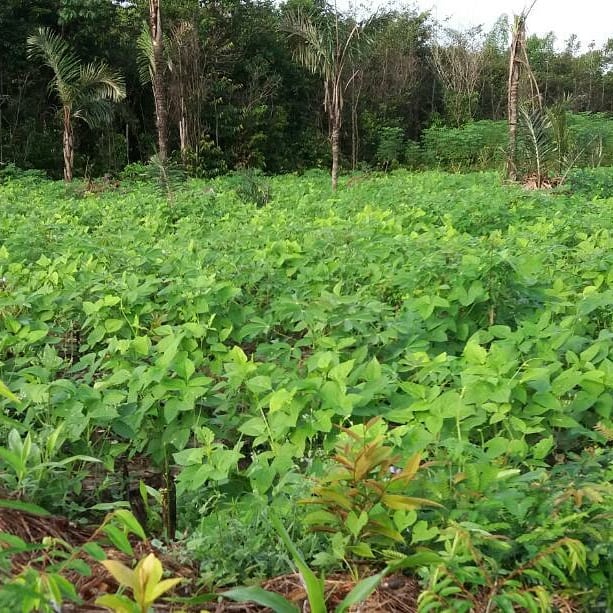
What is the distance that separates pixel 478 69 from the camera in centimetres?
2902

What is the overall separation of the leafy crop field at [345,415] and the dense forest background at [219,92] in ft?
35.7

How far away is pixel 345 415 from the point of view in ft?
6.71

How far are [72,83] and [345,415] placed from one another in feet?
44.9

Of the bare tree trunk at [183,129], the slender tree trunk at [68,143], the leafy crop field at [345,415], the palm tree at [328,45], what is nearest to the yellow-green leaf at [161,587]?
the leafy crop field at [345,415]

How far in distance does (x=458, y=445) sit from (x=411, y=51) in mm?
28414

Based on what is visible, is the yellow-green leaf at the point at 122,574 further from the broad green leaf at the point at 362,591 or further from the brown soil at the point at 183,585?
the broad green leaf at the point at 362,591

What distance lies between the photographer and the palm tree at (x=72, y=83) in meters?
13.4

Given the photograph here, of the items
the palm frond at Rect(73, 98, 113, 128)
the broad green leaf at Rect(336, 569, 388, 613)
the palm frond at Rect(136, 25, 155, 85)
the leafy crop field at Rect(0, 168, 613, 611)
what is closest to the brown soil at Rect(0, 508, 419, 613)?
the leafy crop field at Rect(0, 168, 613, 611)

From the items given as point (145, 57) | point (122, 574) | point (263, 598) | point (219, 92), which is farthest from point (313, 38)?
point (122, 574)

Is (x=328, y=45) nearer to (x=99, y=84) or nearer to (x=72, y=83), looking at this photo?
(x=99, y=84)

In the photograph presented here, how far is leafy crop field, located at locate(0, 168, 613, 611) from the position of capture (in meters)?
1.57

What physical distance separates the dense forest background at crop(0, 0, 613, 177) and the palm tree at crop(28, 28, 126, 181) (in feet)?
5.35

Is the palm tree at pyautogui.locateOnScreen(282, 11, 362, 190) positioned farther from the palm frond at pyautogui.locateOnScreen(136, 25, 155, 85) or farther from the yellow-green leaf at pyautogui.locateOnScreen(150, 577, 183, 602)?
the yellow-green leaf at pyautogui.locateOnScreen(150, 577, 183, 602)

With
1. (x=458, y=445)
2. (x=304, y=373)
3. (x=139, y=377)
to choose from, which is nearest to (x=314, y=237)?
(x=304, y=373)
